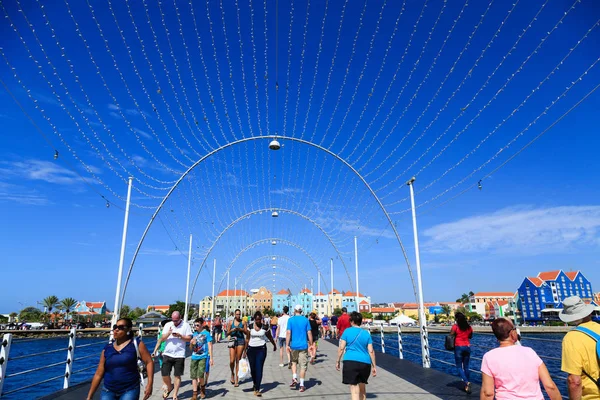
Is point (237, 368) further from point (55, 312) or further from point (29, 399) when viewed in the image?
point (55, 312)

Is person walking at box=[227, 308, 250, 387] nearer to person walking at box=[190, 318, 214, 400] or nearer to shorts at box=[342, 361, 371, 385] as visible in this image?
person walking at box=[190, 318, 214, 400]

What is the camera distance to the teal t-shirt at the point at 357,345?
5.70 m

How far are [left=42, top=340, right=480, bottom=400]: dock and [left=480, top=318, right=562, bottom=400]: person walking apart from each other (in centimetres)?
455

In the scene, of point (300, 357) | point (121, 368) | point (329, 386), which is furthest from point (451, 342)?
point (121, 368)

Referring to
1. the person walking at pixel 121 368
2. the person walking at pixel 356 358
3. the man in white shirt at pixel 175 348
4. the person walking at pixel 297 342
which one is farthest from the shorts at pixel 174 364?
the person walking at pixel 356 358

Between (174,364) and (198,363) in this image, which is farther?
(198,363)

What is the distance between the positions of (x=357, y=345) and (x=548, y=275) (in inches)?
4765

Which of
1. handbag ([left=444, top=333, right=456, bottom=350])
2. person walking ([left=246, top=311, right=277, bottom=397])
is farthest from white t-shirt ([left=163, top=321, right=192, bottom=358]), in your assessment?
Answer: handbag ([left=444, top=333, right=456, bottom=350])

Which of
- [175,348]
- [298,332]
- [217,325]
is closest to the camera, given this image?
[175,348]

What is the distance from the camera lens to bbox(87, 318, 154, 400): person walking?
14.1ft

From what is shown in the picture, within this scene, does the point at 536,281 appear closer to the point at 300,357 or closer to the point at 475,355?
the point at 475,355

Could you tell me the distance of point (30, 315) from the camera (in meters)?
99.6

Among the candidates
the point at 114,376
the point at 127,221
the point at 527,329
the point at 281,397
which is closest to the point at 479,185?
the point at 281,397

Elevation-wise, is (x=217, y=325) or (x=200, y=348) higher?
(x=200, y=348)
